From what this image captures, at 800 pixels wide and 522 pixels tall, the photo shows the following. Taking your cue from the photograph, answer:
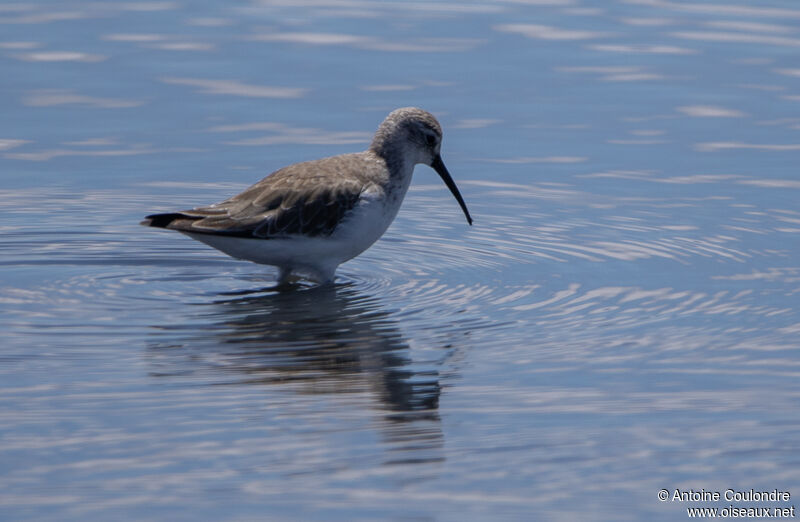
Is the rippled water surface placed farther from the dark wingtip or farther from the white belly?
the dark wingtip

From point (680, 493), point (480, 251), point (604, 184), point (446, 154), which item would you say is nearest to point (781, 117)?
point (604, 184)

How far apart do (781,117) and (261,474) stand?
31.7 feet

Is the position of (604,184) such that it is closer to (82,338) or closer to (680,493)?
(82,338)

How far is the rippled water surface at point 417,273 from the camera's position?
23.0 ft

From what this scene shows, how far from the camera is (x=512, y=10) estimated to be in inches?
734

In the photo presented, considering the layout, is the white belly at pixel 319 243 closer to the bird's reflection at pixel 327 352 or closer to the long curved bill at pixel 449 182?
the bird's reflection at pixel 327 352

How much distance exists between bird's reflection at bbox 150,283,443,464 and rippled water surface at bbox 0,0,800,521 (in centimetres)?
3

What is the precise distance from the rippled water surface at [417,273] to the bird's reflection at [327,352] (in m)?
0.03


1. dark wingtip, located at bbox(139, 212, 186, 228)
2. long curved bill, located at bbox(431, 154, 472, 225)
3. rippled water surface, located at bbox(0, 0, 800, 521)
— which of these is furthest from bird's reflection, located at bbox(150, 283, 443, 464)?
long curved bill, located at bbox(431, 154, 472, 225)

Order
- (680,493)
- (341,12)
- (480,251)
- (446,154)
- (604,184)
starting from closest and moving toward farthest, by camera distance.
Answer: (680,493), (480,251), (604,184), (446,154), (341,12)

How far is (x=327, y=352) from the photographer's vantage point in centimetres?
910

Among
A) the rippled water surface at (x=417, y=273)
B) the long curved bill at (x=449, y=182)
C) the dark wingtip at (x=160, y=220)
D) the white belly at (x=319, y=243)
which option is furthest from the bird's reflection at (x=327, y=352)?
the long curved bill at (x=449, y=182)

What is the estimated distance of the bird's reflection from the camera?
7797 mm

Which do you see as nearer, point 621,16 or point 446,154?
point 446,154
